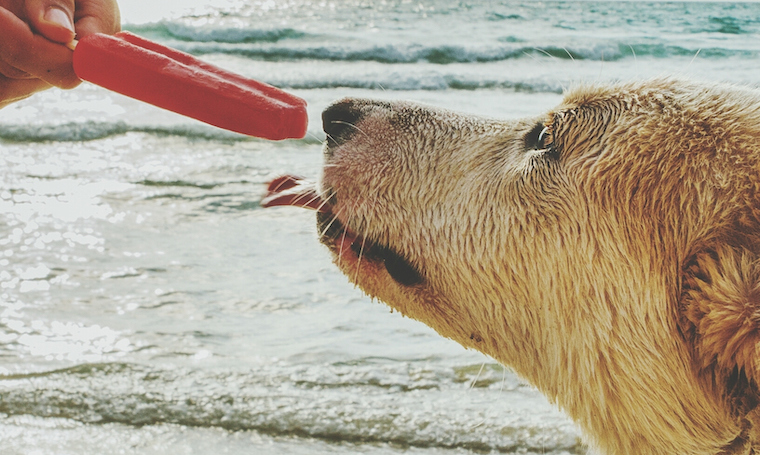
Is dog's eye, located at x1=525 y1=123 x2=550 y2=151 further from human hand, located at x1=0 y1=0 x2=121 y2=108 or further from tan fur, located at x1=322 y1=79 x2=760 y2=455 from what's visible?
human hand, located at x1=0 y1=0 x2=121 y2=108

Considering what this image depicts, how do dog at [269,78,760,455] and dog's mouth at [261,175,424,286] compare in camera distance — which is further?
dog's mouth at [261,175,424,286]

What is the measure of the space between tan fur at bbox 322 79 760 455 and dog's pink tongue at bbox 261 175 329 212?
0.38 ft

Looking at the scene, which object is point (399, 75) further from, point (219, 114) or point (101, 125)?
point (219, 114)

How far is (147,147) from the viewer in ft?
24.1

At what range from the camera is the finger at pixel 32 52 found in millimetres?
2252

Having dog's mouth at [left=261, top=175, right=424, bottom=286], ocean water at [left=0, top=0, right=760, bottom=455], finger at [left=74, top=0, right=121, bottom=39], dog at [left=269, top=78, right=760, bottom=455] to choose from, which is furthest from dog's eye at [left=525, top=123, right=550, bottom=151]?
finger at [left=74, top=0, right=121, bottom=39]

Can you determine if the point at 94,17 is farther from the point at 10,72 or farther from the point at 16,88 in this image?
the point at 16,88

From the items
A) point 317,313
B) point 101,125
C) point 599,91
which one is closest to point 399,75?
point 101,125

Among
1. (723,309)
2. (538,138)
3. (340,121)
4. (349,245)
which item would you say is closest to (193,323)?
(349,245)

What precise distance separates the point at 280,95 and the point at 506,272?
37.2 inches

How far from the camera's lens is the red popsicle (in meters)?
2.29

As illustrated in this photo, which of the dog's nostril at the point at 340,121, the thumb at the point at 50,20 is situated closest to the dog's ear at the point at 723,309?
the dog's nostril at the point at 340,121

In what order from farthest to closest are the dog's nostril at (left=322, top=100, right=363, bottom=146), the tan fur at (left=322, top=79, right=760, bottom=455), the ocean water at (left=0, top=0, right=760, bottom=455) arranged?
the ocean water at (left=0, top=0, right=760, bottom=455) → the dog's nostril at (left=322, top=100, right=363, bottom=146) → the tan fur at (left=322, top=79, right=760, bottom=455)

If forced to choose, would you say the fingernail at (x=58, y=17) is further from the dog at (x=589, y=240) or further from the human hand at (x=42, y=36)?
the dog at (x=589, y=240)
